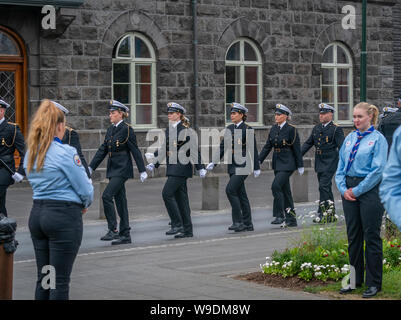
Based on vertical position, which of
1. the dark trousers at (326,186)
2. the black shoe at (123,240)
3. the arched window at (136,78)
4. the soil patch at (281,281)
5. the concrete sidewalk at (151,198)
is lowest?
the soil patch at (281,281)

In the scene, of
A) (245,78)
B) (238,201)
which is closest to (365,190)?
(238,201)

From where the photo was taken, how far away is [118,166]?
40.8 ft

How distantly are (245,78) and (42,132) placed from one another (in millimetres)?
17864

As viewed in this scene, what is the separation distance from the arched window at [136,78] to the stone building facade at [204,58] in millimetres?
29

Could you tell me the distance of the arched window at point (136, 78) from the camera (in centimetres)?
2161

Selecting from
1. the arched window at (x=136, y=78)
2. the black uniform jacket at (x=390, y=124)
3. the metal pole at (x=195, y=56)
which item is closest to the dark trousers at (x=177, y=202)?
the black uniform jacket at (x=390, y=124)

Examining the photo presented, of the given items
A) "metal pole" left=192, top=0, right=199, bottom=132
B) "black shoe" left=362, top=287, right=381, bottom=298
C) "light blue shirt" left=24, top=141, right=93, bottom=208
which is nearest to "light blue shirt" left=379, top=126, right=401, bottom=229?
"light blue shirt" left=24, top=141, right=93, bottom=208

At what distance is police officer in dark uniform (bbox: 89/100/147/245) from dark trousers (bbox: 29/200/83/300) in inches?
221

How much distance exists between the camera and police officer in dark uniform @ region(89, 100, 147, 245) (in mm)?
12250

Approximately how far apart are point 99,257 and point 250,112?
13.9 m

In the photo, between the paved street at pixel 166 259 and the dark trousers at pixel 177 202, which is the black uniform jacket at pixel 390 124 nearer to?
the paved street at pixel 166 259
